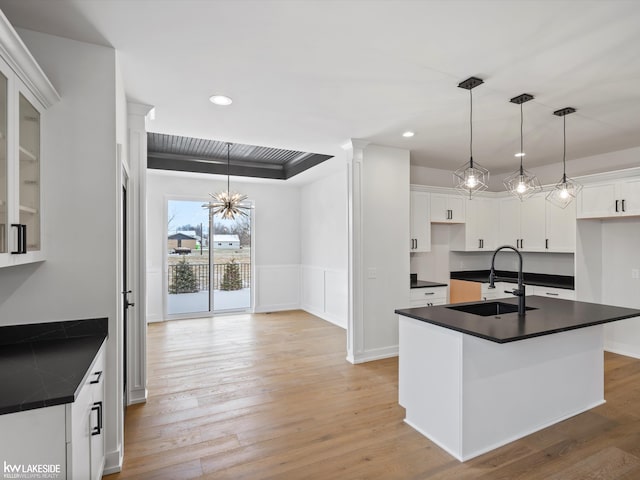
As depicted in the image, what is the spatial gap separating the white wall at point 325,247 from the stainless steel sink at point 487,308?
9.42 ft

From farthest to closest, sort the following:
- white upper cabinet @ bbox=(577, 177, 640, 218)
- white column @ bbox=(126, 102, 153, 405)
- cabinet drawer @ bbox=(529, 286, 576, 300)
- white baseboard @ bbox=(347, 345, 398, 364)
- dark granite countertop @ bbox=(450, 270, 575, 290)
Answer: dark granite countertop @ bbox=(450, 270, 575, 290) → cabinet drawer @ bbox=(529, 286, 576, 300) → white baseboard @ bbox=(347, 345, 398, 364) → white upper cabinet @ bbox=(577, 177, 640, 218) → white column @ bbox=(126, 102, 153, 405)

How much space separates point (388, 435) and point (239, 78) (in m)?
3.03

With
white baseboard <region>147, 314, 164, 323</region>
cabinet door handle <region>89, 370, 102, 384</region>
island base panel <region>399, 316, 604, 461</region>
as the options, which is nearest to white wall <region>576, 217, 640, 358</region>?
island base panel <region>399, 316, 604, 461</region>

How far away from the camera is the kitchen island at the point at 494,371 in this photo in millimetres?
2420

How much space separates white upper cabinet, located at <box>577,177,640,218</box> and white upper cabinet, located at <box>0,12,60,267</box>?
575 centimetres

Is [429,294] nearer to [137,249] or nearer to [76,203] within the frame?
[137,249]

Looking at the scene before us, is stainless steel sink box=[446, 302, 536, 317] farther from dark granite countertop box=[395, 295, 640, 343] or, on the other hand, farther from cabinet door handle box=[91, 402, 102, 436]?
cabinet door handle box=[91, 402, 102, 436]

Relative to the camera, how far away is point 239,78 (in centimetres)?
275

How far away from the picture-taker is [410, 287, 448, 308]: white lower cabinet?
4867 millimetres

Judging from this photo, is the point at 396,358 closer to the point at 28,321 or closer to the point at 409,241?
the point at 409,241

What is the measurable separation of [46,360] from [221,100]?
238cm

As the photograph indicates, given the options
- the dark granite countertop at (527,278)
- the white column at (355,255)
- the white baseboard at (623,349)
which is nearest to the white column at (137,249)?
the white column at (355,255)

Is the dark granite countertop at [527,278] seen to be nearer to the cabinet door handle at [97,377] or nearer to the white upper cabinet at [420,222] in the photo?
the white upper cabinet at [420,222]

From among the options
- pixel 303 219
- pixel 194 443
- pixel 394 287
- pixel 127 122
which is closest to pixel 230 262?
pixel 303 219
